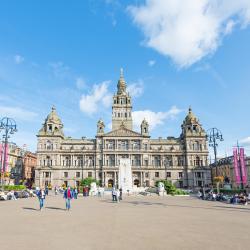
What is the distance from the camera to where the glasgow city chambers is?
284ft

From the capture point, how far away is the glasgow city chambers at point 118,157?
86.6 m

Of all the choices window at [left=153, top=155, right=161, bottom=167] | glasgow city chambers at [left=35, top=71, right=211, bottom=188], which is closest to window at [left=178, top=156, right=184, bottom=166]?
glasgow city chambers at [left=35, top=71, right=211, bottom=188]

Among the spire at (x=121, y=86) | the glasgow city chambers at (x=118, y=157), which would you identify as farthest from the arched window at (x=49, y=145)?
the spire at (x=121, y=86)

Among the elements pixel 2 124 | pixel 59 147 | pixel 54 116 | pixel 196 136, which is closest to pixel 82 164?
pixel 59 147

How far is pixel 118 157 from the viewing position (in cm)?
8738

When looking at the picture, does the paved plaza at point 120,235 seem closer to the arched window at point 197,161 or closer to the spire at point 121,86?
the arched window at point 197,161

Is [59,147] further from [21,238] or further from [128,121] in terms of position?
[21,238]

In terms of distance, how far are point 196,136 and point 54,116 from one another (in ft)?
167

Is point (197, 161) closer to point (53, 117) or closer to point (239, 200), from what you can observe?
point (53, 117)

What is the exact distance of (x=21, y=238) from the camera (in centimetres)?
1091

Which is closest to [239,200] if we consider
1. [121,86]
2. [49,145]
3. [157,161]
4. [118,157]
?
[118,157]

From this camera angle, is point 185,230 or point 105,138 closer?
point 185,230

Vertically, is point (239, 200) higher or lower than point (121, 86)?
lower

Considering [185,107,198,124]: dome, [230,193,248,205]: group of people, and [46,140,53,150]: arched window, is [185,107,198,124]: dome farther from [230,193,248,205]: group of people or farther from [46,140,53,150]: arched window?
[230,193,248,205]: group of people
